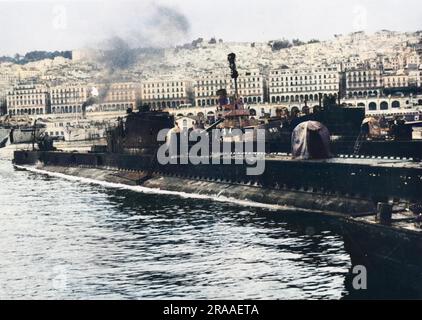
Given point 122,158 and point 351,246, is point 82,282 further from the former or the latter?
point 122,158

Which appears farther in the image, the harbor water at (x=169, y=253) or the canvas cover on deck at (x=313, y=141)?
the canvas cover on deck at (x=313, y=141)

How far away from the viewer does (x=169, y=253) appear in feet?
145

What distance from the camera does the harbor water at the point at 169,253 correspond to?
36.6 m

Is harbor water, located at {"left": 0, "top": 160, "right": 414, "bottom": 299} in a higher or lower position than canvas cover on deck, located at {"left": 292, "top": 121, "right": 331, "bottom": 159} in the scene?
lower

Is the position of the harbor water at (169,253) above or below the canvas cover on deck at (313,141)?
below

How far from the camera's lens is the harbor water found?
36.6 m

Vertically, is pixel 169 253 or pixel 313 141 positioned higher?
pixel 313 141

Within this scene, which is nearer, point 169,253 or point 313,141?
point 169,253

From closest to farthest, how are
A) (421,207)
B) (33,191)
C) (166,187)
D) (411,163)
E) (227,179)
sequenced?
(421,207)
(411,163)
(227,179)
(166,187)
(33,191)

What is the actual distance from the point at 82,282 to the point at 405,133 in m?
45.0

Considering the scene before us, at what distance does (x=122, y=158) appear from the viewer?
96.1 metres

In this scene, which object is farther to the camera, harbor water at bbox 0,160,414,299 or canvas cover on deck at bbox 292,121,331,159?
canvas cover on deck at bbox 292,121,331,159
